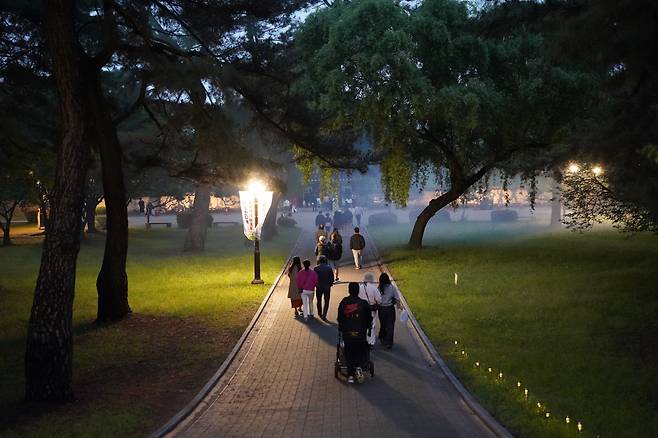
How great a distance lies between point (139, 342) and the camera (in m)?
12.9

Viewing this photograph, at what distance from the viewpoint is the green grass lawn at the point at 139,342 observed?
8297 millimetres

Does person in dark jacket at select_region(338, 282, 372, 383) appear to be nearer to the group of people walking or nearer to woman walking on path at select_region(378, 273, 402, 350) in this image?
the group of people walking

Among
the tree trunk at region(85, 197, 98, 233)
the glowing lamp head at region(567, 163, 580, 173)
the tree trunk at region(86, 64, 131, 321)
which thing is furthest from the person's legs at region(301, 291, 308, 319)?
the tree trunk at region(85, 197, 98, 233)

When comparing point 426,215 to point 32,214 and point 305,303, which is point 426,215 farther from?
point 32,214

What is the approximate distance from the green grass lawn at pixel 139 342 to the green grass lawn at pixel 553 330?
464 centimetres

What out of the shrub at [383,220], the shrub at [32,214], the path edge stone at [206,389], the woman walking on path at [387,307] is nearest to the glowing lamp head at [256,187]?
the path edge stone at [206,389]

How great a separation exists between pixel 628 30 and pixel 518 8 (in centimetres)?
446

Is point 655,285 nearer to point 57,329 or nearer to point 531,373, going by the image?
point 531,373

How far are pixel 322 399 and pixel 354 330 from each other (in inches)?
44.1

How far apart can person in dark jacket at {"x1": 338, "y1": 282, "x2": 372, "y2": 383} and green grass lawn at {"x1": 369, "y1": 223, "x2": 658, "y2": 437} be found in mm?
1767

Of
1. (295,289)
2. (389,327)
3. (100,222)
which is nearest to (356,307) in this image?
(389,327)

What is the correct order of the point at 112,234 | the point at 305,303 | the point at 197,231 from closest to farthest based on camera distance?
the point at 305,303 → the point at 112,234 → the point at 197,231

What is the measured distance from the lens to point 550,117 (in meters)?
23.3

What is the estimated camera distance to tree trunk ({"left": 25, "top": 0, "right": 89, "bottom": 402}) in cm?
890
